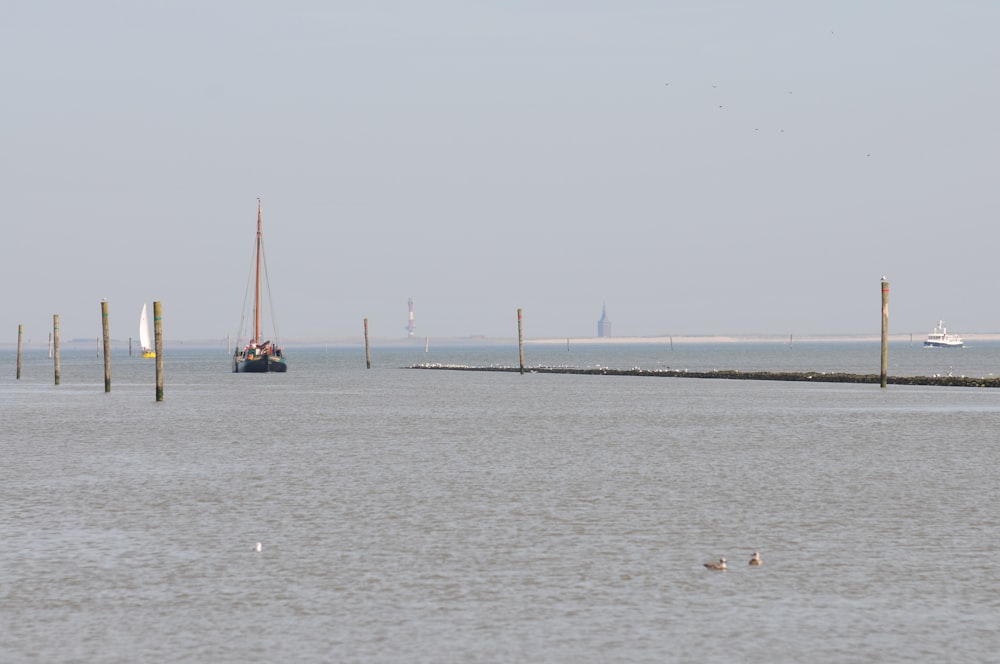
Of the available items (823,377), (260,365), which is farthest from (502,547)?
(260,365)

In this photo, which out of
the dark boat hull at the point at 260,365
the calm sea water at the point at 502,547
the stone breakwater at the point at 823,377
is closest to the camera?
the calm sea water at the point at 502,547

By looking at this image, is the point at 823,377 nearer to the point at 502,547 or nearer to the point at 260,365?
the point at 260,365

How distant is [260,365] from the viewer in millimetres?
130625

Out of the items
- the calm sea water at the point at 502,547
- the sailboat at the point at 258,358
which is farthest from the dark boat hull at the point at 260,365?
the calm sea water at the point at 502,547

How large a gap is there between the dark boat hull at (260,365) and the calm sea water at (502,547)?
88354 mm

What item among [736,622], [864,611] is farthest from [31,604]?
[864,611]

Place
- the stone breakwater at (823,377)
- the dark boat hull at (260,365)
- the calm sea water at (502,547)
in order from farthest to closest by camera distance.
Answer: the dark boat hull at (260,365), the stone breakwater at (823,377), the calm sea water at (502,547)

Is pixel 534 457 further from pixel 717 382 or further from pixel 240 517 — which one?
pixel 717 382

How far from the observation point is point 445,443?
39594mm

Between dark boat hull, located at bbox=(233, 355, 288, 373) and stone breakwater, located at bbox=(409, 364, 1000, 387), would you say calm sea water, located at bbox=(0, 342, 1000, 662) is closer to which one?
stone breakwater, located at bbox=(409, 364, 1000, 387)

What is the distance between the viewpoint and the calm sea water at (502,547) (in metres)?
12.8

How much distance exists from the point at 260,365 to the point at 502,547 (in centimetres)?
11458

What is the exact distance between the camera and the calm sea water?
12.8m

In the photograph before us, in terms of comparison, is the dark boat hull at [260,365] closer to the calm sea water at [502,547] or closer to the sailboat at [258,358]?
the sailboat at [258,358]
